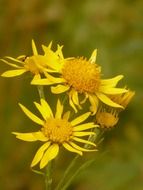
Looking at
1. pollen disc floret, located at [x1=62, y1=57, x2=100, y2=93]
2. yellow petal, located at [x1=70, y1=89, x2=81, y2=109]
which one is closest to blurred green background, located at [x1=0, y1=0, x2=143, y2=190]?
pollen disc floret, located at [x1=62, y1=57, x2=100, y2=93]

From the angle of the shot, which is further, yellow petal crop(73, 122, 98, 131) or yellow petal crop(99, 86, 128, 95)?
yellow petal crop(99, 86, 128, 95)

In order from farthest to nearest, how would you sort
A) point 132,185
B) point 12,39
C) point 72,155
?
point 12,39 < point 72,155 < point 132,185

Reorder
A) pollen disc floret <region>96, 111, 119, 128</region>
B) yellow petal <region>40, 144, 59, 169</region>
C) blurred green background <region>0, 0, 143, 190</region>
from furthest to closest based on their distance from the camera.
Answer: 1. blurred green background <region>0, 0, 143, 190</region>
2. pollen disc floret <region>96, 111, 119, 128</region>
3. yellow petal <region>40, 144, 59, 169</region>

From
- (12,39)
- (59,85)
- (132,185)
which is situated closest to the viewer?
(59,85)

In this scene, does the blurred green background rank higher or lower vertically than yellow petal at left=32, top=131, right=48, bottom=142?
lower

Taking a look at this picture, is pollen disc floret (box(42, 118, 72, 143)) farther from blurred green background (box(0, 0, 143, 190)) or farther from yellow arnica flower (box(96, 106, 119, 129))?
blurred green background (box(0, 0, 143, 190))

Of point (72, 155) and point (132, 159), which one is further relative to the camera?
point (72, 155)

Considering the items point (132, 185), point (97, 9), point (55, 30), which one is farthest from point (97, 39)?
point (132, 185)

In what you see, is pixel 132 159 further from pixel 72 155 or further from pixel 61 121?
pixel 61 121
